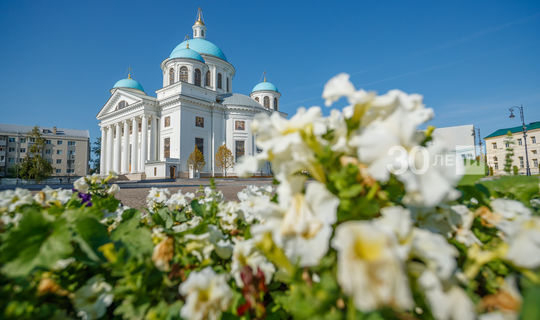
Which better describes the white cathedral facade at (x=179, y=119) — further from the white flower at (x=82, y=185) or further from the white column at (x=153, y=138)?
the white flower at (x=82, y=185)

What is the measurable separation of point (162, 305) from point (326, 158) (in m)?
0.60

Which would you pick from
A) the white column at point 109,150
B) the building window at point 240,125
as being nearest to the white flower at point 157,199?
the building window at point 240,125

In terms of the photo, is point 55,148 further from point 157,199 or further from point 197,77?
point 157,199

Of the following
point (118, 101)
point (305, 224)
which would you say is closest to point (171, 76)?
point (118, 101)

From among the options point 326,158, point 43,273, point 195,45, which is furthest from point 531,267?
point 195,45

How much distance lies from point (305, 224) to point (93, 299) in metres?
0.77

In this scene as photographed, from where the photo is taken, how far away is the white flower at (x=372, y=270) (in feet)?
1.38

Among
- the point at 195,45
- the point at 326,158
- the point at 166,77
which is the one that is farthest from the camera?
the point at 195,45

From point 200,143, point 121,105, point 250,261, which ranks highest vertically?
point 121,105

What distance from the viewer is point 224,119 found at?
3481cm

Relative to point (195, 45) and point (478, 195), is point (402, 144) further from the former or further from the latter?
point (195, 45)

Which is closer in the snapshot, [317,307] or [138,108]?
[317,307]

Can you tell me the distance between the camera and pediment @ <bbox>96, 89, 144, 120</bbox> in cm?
3294

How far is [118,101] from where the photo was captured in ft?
116
